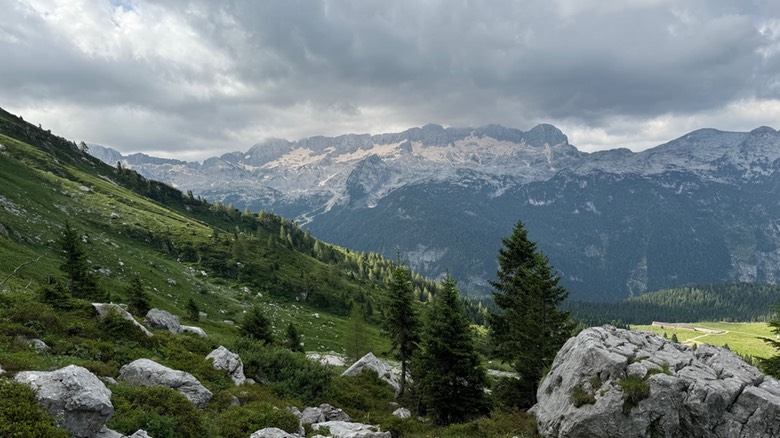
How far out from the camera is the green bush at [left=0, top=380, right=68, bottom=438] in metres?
12.4

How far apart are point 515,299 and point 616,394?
20013 millimetres

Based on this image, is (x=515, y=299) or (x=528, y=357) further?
(x=515, y=299)

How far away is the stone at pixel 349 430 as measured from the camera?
78.9 ft

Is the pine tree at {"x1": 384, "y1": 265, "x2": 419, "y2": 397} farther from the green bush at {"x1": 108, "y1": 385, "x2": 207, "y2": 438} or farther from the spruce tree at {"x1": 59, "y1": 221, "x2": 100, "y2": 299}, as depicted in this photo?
the spruce tree at {"x1": 59, "y1": 221, "x2": 100, "y2": 299}

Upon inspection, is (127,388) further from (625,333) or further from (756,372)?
(756,372)

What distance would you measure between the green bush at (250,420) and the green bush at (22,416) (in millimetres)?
8390

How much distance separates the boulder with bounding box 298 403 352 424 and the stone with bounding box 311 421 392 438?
170cm

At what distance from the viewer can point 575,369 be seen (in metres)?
23.8

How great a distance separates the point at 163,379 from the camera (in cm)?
2280

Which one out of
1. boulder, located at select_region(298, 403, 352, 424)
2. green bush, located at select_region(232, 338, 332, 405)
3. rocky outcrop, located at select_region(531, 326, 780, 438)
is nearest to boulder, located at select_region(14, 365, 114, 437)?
boulder, located at select_region(298, 403, 352, 424)

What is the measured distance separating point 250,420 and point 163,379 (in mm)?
5412

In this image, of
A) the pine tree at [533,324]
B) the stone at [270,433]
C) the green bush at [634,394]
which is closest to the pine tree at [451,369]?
the pine tree at [533,324]

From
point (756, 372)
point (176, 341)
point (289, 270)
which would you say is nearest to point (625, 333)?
point (756, 372)

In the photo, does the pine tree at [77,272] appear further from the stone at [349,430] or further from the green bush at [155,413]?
the stone at [349,430]
